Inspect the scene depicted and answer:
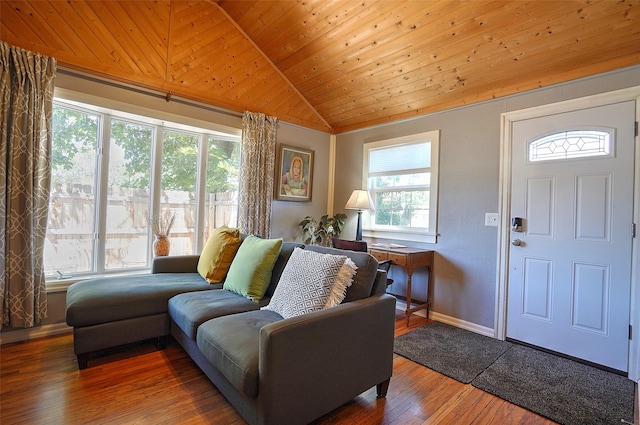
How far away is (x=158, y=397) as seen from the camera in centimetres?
176

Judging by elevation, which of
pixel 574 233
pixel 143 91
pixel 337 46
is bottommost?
pixel 574 233

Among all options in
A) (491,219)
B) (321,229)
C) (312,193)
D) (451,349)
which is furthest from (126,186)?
(491,219)

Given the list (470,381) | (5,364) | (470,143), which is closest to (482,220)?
(470,143)

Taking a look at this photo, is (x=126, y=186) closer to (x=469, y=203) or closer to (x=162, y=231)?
(x=162, y=231)

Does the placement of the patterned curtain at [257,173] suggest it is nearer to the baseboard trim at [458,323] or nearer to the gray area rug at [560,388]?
the baseboard trim at [458,323]

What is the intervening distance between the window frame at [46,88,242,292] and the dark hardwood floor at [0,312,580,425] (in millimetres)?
943

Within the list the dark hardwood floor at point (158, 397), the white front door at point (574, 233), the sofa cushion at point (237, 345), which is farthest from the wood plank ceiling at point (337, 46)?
the sofa cushion at point (237, 345)

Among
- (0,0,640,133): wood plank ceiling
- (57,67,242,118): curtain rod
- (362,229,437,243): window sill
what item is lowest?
(362,229,437,243): window sill

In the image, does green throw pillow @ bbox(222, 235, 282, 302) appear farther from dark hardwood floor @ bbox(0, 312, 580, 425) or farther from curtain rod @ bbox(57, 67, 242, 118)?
curtain rod @ bbox(57, 67, 242, 118)

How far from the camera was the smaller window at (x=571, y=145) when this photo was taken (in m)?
2.38

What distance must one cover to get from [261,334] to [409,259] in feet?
6.96

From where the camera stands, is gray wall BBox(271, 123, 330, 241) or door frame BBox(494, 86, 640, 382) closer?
door frame BBox(494, 86, 640, 382)

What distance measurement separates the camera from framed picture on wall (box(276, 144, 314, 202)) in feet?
13.1

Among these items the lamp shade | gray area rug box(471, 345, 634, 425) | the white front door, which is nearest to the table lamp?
the lamp shade
